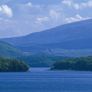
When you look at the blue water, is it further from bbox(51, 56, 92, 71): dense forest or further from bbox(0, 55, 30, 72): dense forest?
bbox(51, 56, 92, 71): dense forest

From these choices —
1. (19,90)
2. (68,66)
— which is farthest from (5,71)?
(19,90)

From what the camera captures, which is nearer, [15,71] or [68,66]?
[15,71]

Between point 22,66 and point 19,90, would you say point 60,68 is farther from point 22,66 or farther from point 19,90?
point 19,90

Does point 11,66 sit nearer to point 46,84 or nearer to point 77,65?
point 77,65

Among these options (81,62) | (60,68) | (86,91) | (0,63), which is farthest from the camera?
(60,68)

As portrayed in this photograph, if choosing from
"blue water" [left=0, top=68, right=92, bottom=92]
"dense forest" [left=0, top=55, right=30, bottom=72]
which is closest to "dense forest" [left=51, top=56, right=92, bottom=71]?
"dense forest" [left=0, top=55, right=30, bottom=72]

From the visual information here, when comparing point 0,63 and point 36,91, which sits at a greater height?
point 0,63

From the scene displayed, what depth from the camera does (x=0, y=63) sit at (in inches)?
6156

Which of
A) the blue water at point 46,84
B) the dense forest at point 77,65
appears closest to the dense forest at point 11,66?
the dense forest at point 77,65

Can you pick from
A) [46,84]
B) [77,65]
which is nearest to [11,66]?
[77,65]

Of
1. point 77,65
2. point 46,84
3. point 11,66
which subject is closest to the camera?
point 46,84

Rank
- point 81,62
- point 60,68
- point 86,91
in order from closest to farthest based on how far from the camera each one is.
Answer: point 86,91
point 81,62
point 60,68

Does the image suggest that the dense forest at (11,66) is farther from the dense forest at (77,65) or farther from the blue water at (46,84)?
the blue water at (46,84)

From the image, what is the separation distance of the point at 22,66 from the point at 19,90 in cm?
8074
